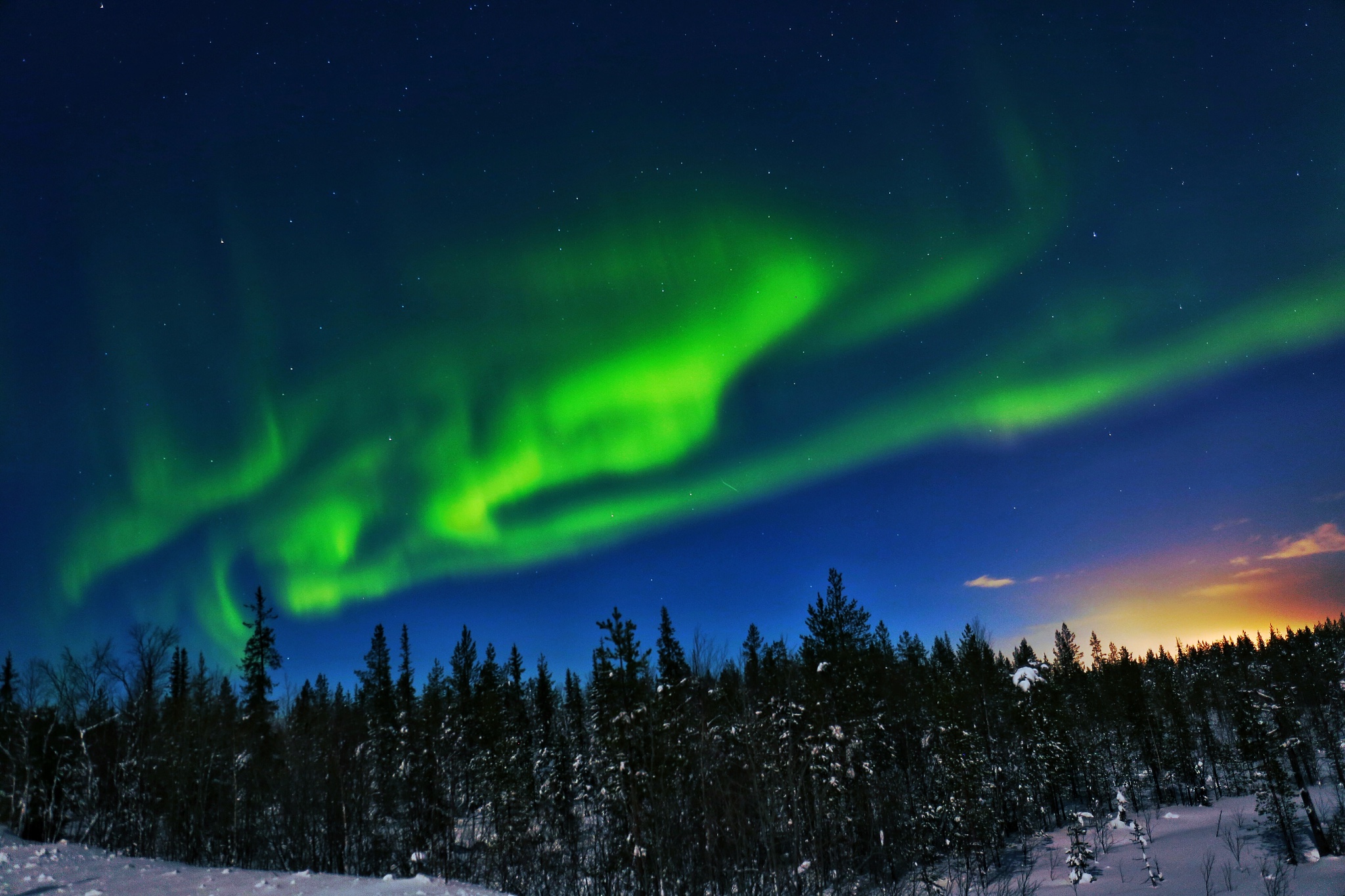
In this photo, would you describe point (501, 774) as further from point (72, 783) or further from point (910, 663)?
point (910, 663)

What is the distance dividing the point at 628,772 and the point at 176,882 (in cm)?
1991

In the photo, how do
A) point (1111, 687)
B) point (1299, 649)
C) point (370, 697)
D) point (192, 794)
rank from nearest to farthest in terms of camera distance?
point (192, 794) < point (370, 697) < point (1111, 687) < point (1299, 649)

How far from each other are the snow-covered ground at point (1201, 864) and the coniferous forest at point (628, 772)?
9.85 feet

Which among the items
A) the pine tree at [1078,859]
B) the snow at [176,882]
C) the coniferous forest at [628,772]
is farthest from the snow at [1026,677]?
the snow at [176,882]

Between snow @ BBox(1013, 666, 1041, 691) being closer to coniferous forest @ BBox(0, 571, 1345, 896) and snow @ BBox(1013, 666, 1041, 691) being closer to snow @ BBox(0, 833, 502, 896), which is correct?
coniferous forest @ BBox(0, 571, 1345, 896)

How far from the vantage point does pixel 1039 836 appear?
194 ft

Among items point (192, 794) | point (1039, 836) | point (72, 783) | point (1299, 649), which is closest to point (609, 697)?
point (192, 794)

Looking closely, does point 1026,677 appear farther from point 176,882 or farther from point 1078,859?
point 176,882

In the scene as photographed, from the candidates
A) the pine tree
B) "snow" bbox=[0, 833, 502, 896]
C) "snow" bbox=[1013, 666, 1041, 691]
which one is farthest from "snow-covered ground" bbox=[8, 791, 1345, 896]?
"snow" bbox=[1013, 666, 1041, 691]

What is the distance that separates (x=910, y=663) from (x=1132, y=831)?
81.9ft

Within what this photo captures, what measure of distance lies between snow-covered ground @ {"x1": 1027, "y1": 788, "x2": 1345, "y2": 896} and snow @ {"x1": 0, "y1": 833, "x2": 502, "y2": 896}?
119ft

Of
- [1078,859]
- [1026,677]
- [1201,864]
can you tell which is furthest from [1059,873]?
[1026,677]

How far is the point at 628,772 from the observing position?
33.0 m

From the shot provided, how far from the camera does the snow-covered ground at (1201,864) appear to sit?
40.6m
